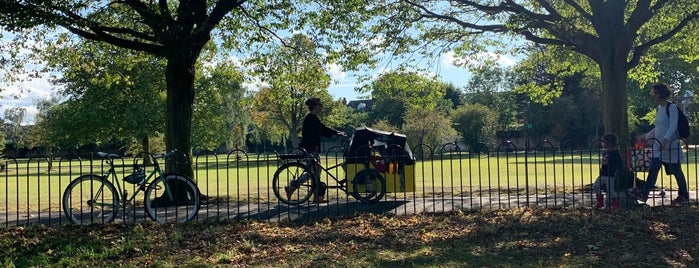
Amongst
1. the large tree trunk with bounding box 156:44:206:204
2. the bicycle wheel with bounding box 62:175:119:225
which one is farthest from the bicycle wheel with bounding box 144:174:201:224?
the large tree trunk with bounding box 156:44:206:204

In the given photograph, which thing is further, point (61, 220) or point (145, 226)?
point (61, 220)

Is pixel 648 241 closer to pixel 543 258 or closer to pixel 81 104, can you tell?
pixel 543 258

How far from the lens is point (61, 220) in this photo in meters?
8.99

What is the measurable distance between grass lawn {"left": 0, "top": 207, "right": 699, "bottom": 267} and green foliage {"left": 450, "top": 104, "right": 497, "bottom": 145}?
1992 inches

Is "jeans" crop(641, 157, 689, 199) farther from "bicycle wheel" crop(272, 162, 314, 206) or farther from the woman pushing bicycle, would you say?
"bicycle wheel" crop(272, 162, 314, 206)

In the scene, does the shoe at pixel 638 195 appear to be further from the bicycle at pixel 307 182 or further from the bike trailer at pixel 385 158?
the bicycle at pixel 307 182

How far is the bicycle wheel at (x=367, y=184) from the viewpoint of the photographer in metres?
9.77

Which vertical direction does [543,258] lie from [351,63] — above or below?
below

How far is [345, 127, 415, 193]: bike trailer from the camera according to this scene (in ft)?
32.7

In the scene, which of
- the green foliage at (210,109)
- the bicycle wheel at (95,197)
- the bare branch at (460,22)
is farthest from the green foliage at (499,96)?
the bicycle wheel at (95,197)

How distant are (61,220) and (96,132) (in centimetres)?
2920

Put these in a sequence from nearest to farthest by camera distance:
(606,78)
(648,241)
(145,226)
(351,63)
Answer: (648,241), (145,226), (606,78), (351,63)

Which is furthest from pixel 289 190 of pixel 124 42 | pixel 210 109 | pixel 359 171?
pixel 210 109

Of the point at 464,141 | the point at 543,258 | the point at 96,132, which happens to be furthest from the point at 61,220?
the point at 464,141
